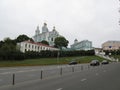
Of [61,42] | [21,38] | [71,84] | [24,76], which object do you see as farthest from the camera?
[61,42]

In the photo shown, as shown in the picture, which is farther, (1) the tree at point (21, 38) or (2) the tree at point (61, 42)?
(2) the tree at point (61, 42)

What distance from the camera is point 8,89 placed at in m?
17.0

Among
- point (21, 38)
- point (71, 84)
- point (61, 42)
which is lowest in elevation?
point (71, 84)

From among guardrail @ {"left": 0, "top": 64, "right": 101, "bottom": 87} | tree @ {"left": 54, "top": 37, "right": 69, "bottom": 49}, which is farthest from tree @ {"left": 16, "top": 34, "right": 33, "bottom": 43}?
guardrail @ {"left": 0, "top": 64, "right": 101, "bottom": 87}

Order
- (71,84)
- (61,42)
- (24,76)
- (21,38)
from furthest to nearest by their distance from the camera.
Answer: (61,42) → (21,38) → (24,76) → (71,84)

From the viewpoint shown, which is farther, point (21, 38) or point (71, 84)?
point (21, 38)

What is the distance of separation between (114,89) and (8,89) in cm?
667

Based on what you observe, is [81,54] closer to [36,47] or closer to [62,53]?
[62,53]

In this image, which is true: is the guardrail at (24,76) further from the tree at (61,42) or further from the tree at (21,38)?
the tree at (61,42)

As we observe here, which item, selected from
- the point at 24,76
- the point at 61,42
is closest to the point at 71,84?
the point at 24,76

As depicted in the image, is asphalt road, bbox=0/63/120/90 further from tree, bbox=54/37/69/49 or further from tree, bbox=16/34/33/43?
tree, bbox=54/37/69/49

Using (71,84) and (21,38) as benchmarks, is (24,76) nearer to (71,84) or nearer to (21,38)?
(71,84)

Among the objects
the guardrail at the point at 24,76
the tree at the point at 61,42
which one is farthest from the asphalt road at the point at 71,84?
the tree at the point at 61,42

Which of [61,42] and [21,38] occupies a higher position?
[21,38]
